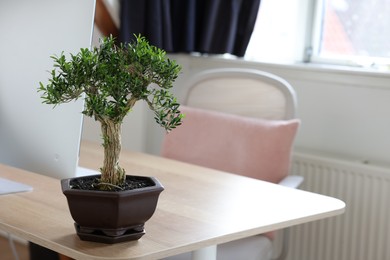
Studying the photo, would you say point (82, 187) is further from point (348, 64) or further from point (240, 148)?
point (348, 64)

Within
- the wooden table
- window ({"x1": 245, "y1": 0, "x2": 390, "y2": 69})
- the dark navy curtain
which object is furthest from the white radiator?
the wooden table

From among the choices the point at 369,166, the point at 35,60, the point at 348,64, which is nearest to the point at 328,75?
the point at 348,64

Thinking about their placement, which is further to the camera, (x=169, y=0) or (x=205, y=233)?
(x=169, y=0)

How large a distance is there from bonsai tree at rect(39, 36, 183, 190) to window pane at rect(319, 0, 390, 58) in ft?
5.43

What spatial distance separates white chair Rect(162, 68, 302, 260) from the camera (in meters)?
2.52

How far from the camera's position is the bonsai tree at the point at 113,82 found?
1.55m

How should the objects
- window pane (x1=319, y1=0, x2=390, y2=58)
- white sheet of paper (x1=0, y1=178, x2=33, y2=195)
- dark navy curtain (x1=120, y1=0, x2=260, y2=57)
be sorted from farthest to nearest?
1. dark navy curtain (x1=120, y1=0, x2=260, y2=57)
2. window pane (x1=319, y1=0, x2=390, y2=58)
3. white sheet of paper (x1=0, y1=178, x2=33, y2=195)

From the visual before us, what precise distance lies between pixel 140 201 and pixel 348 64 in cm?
173

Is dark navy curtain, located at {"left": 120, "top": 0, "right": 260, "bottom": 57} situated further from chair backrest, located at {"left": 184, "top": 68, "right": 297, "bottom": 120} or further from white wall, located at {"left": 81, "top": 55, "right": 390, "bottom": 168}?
chair backrest, located at {"left": 184, "top": 68, "right": 297, "bottom": 120}

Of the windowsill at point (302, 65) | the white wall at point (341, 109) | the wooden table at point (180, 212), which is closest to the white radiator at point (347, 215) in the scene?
the white wall at point (341, 109)

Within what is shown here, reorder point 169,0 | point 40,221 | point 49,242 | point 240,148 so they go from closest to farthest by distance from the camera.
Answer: point 49,242 → point 40,221 → point 240,148 → point 169,0

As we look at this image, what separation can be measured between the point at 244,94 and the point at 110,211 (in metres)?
1.28

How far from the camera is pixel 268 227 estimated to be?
1.74 m

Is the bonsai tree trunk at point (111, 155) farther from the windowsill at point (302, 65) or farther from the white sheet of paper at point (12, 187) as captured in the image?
the windowsill at point (302, 65)
